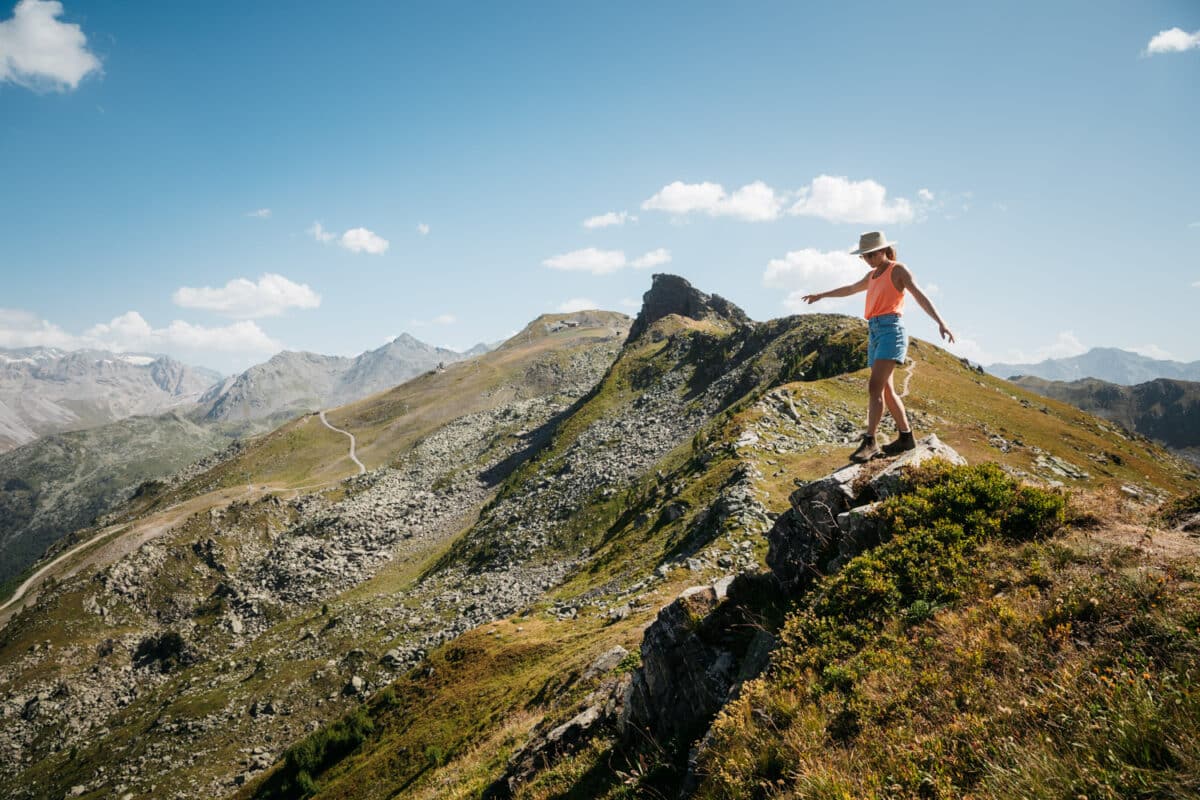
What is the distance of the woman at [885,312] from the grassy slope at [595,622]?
10630mm

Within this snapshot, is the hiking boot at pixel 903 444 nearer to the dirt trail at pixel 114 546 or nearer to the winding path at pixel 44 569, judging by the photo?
the dirt trail at pixel 114 546

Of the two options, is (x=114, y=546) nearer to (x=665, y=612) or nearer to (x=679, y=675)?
(x=665, y=612)

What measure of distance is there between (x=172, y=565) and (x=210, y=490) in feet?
192

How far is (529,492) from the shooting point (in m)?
74.0

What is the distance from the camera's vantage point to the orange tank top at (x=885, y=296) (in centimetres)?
1281

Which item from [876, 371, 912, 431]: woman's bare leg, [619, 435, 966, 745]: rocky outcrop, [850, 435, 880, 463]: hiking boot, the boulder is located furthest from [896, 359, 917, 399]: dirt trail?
the boulder

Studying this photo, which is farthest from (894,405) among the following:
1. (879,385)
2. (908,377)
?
(908,377)

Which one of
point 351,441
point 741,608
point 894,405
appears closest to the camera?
point 741,608

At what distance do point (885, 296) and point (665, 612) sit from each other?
32.6 feet

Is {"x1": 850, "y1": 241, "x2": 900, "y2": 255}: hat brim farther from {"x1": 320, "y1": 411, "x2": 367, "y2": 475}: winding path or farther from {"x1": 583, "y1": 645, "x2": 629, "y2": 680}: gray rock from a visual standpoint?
{"x1": 320, "y1": 411, "x2": 367, "y2": 475}: winding path

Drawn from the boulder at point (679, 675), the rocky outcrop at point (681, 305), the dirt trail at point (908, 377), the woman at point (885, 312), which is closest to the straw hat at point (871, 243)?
the woman at point (885, 312)

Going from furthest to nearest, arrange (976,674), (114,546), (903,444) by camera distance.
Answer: (114,546) → (903,444) → (976,674)

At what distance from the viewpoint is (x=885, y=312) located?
42.4 ft

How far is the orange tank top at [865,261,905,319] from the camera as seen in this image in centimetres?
1281
